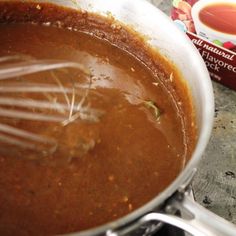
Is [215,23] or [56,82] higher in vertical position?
[215,23]

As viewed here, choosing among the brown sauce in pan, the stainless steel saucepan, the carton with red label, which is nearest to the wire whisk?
the brown sauce in pan

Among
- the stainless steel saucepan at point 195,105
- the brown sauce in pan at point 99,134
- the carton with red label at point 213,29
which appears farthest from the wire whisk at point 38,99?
the carton with red label at point 213,29

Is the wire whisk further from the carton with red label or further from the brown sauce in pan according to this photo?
the carton with red label

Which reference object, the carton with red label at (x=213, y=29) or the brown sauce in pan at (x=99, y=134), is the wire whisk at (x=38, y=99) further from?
the carton with red label at (x=213, y=29)

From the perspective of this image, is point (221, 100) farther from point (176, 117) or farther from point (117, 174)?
point (117, 174)

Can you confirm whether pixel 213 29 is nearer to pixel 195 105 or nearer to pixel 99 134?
pixel 195 105

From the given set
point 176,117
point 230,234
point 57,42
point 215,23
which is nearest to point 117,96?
point 176,117

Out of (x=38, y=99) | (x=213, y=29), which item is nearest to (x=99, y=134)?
(x=38, y=99)

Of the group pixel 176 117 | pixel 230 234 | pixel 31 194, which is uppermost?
pixel 230 234
